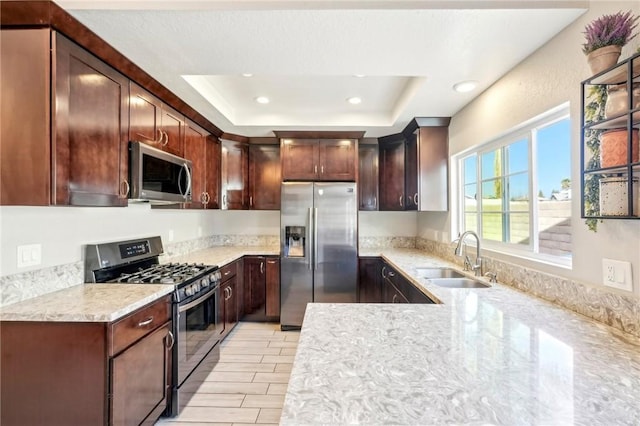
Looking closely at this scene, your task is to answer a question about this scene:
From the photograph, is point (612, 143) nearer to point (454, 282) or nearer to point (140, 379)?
point (454, 282)

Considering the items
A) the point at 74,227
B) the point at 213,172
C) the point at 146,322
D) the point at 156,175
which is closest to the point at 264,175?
the point at 213,172

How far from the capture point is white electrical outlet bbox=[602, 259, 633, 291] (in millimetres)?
1234

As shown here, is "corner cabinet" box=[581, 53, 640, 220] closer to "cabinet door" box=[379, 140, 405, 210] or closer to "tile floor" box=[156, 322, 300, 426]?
"tile floor" box=[156, 322, 300, 426]

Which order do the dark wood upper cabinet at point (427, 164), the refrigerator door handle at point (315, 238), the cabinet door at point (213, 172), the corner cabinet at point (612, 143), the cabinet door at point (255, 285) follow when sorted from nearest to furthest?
the corner cabinet at point (612, 143), the dark wood upper cabinet at point (427, 164), the cabinet door at point (213, 172), the refrigerator door handle at point (315, 238), the cabinet door at point (255, 285)

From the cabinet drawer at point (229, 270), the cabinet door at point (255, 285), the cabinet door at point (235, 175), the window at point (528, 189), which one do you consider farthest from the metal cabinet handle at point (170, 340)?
the window at point (528, 189)

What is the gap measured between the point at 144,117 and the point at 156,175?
1.38 feet

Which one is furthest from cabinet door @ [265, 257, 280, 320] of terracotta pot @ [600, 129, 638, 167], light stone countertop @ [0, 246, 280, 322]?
terracotta pot @ [600, 129, 638, 167]

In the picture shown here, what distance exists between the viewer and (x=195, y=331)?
87.7 inches

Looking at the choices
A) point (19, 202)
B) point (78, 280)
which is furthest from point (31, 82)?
point (78, 280)

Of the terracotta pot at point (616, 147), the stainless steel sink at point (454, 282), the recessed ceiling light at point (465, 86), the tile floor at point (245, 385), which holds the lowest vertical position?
the tile floor at point (245, 385)

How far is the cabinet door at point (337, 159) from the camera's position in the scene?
3.62m

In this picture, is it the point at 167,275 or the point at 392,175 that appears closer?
the point at 167,275

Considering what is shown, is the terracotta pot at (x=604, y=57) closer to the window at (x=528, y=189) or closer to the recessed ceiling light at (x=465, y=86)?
the window at (x=528, y=189)

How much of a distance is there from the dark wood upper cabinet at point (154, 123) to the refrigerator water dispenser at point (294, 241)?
144 cm
